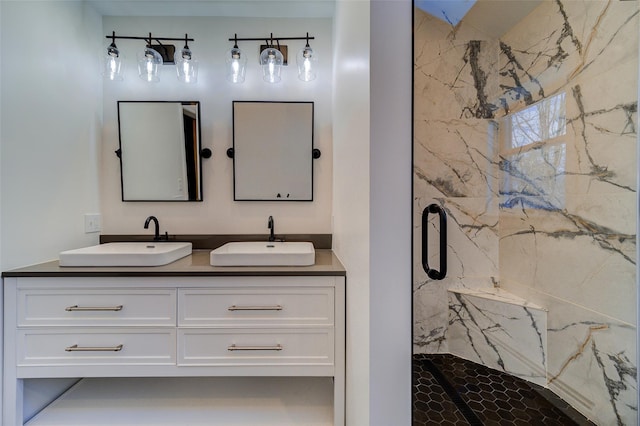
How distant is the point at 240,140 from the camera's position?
1.79 meters

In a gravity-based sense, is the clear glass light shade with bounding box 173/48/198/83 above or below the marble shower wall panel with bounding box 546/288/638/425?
above

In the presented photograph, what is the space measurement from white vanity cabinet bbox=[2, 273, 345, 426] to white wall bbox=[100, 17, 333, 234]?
625 mm

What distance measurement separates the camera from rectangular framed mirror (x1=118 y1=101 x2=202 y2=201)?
1.77 metres

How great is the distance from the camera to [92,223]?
5.57 feet

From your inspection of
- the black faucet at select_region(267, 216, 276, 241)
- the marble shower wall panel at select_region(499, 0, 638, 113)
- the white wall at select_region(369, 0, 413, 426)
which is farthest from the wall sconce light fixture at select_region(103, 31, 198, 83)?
the marble shower wall panel at select_region(499, 0, 638, 113)

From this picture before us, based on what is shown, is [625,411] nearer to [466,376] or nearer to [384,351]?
[466,376]

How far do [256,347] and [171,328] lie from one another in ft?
1.24

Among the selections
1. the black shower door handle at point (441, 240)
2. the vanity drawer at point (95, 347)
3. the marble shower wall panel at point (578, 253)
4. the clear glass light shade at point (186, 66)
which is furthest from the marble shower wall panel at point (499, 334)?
the clear glass light shade at point (186, 66)

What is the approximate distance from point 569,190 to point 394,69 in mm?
1167

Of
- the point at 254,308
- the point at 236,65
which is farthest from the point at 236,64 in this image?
the point at 254,308

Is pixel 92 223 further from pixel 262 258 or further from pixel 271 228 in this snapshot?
pixel 262 258

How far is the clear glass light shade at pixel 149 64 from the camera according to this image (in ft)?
5.48

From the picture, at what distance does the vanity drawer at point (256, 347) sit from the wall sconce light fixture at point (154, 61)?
1.48 metres

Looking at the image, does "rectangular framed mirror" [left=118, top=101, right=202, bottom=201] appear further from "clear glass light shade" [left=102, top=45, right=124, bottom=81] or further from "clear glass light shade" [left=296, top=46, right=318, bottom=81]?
"clear glass light shade" [left=296, top=46, right=318, bottom=81]
